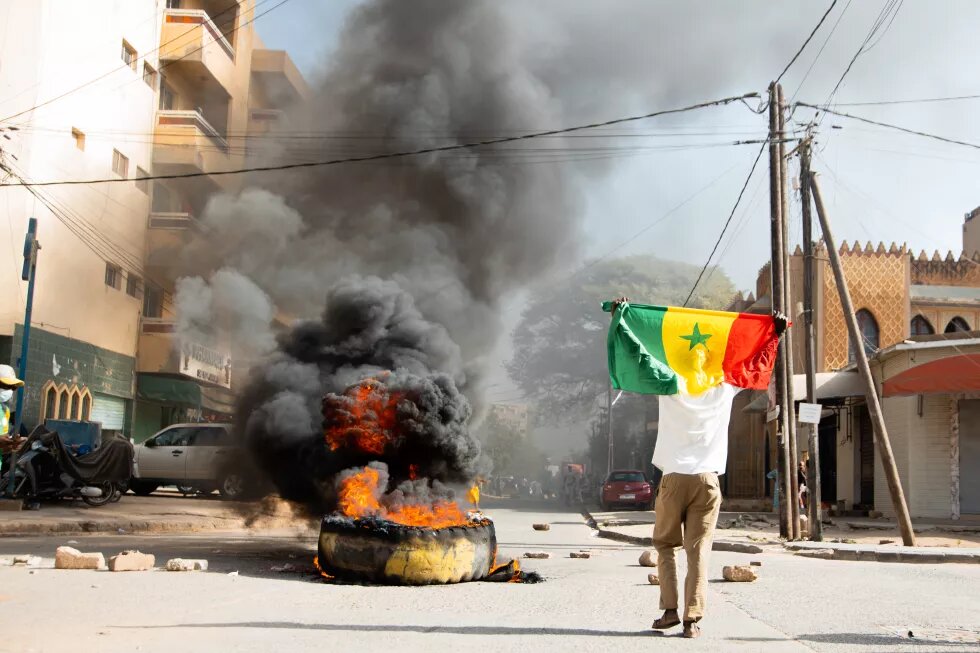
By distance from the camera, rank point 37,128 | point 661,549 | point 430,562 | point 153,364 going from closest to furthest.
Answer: point 661,549
point 430,562
point 37,128
point 153,364

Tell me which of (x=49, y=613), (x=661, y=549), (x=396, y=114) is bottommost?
(x=49, y=613)

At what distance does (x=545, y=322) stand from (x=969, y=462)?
35065 millimetres

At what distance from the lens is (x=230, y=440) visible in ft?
39.9

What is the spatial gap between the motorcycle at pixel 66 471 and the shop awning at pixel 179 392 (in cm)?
764

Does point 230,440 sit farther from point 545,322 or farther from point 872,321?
point 545,322

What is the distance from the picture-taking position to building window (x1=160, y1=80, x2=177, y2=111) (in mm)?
26484

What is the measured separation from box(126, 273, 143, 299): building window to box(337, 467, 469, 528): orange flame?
59.2 ft

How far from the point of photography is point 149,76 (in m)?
25.5

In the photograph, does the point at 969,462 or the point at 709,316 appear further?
the point at 969,462

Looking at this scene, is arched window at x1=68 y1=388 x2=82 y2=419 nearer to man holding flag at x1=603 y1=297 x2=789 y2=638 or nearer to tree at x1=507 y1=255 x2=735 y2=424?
man holding flag at x1=603 y1=297 x2=789 y2=638

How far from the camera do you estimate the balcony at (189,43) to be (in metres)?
25.9

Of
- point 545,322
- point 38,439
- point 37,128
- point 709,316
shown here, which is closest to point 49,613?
point 709,316

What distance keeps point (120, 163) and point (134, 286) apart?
130 inches

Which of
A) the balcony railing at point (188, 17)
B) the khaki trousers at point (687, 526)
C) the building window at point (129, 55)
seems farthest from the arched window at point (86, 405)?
the khaki trousers at point (687, 526)
